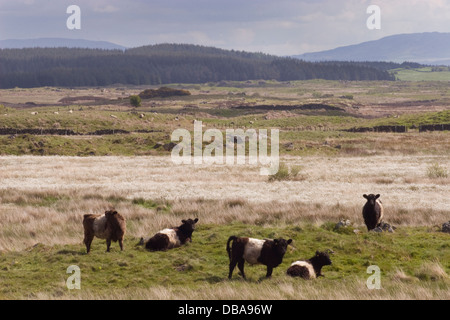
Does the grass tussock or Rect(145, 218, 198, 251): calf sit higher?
Rect(145, 218, 198, 251): calf

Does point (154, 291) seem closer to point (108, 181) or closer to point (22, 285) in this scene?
point (22, 285)

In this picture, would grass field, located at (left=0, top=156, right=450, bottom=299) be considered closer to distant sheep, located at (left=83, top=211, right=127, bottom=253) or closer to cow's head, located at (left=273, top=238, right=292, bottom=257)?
distant sheep, located at (left=83, top=211, right=127, bottom=253)

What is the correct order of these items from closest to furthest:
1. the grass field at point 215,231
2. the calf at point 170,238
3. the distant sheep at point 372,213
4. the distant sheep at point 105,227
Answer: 1. the grass field at point 215,231
2. the distant sheep at point 105,227
3. the calf at point 170,238
4. the distant sheep at point 372,213

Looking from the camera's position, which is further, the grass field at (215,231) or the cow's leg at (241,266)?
the cow's leg at (241,266)

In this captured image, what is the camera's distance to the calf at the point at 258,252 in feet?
46.3

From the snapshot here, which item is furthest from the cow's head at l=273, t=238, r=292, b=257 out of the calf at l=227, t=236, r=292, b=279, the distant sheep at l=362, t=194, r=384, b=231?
the distant sheep at l=362, t=194, r=384, b=231

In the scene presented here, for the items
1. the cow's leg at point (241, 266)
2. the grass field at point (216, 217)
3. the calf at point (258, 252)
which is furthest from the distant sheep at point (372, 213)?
the cow's leg at point (241, 266)

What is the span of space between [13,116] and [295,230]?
226 ft

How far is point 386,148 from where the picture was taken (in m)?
61.3

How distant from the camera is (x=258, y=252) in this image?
1417 centimetres

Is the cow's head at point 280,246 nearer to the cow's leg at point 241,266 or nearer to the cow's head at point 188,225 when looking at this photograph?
the cow's leg at point 241,266

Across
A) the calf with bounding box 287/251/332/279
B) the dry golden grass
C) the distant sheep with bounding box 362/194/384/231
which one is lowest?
the dry golden grass

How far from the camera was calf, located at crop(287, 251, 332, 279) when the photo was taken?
14289mm

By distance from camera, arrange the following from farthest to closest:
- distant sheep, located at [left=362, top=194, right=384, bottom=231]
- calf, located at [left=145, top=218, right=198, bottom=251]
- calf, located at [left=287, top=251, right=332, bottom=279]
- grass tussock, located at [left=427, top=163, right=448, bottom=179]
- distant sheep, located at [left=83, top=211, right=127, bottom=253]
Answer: grass tussock, located at [left=427, top=163, right=448, bottom=179] → distant sheep, located at [left=362, top=194, right=384, bottom=231] → calf, located at [left=145, top=218, right=198, bottom=251] → distant sheep, located at [left=83, top=211, right=127, bottom=253] → calf, located at [left=287, top=251, right=332, bottom=279]
